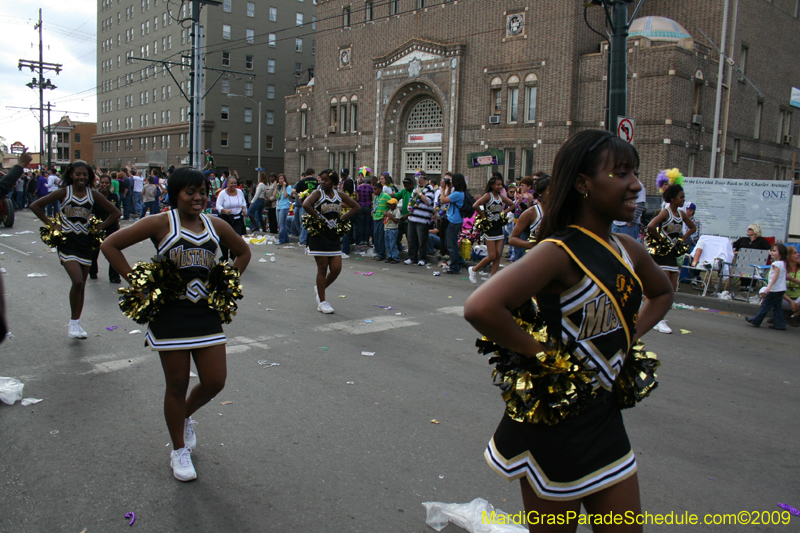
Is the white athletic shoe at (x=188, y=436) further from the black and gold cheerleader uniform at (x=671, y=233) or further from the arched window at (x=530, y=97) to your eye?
the arched window at (x=530, y=97)

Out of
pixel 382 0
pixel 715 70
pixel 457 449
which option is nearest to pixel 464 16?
pixel 382 0

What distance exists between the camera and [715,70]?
2917 centimetres

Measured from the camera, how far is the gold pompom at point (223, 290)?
3767 millimetres

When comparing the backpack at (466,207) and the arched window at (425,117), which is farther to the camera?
the arched window at (425,117)

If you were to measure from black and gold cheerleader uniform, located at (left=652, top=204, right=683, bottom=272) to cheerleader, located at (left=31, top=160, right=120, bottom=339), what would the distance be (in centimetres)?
701

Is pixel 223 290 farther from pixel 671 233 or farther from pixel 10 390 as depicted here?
pixel 671 233

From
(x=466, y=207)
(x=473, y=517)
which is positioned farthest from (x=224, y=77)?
(x=473, y=517)

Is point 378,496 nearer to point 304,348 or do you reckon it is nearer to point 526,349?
point 526,349

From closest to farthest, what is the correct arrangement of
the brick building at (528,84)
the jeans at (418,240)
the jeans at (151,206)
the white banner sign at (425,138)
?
1. the jeans at (418,240)
2. the jeans at (151,206)
3. the brick building at (528,84)
4. the white banner sign at (425,138)

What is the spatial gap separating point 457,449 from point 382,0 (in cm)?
3764

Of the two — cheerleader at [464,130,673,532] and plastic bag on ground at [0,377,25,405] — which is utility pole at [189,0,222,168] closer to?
plastic bag on ground at [0,377,25,405]

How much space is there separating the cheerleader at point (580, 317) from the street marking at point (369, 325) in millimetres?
5394

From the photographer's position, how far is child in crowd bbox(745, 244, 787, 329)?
8703 millimetres

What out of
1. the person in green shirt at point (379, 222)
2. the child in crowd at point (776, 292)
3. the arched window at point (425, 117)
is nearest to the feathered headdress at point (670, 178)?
the child in crowd at point (776, 292)
